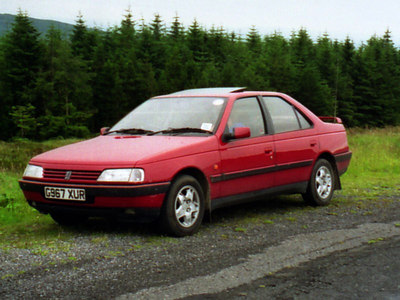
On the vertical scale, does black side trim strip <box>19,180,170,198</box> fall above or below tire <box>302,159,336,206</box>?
above

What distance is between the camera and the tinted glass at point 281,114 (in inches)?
294

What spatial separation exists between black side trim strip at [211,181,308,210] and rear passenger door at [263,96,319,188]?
0.04 meters

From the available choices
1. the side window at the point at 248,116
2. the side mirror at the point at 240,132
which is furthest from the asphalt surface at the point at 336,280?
the side window at the point at 248,116

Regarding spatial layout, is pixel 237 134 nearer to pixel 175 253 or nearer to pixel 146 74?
pixel 175 253

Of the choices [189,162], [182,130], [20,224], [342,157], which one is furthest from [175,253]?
[342,157]

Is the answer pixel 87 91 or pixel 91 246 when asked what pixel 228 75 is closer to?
pixel 87 91

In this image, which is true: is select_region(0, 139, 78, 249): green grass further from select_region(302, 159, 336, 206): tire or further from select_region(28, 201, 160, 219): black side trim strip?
select_region(302, 159, 336, 206): tire

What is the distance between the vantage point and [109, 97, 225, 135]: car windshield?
6578mm

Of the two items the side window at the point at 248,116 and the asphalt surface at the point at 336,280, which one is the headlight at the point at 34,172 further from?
the asphalt surface at the point at 336,280

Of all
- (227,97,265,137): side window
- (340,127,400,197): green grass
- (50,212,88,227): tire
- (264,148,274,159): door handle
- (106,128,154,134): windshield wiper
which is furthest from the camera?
(340,127,400,197): green grass

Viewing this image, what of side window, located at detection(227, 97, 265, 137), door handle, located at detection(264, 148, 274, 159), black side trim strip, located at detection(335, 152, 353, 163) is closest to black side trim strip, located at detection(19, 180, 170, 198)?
side window, located at detection(227, 97, 265, 137)

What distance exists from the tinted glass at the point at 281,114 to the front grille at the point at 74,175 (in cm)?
282

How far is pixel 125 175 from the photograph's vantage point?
5492mm

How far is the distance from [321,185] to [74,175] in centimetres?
397
